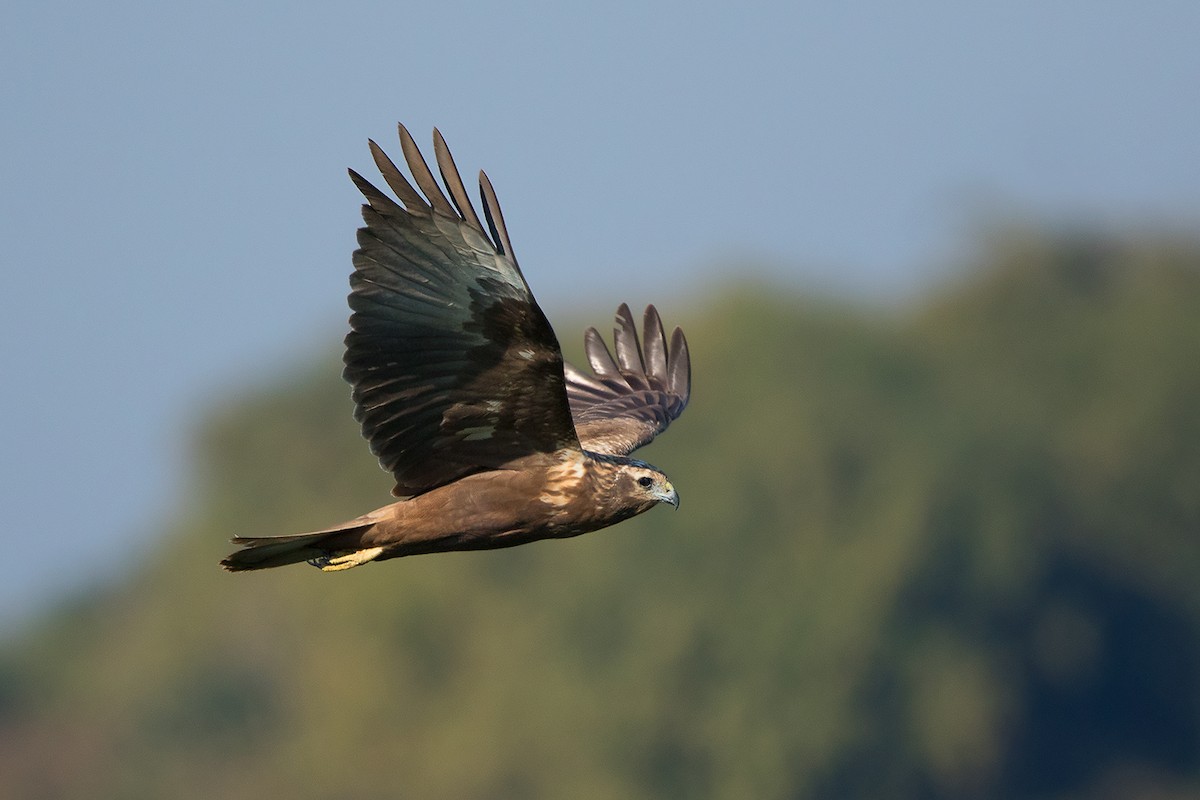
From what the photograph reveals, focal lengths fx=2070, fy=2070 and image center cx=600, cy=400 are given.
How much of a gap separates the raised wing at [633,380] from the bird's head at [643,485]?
8.48 feet

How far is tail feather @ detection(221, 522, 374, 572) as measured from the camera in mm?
10664

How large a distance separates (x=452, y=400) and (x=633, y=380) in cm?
404

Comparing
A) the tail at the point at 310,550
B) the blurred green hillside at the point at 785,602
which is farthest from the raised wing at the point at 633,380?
the blurred green hillside at the point at 785,602

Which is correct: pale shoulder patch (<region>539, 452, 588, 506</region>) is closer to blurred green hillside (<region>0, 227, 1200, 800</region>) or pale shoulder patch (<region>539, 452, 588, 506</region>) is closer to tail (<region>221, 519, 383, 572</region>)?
tail (<region>221, 519, 383, 572</region>)

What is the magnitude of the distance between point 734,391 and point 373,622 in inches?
478

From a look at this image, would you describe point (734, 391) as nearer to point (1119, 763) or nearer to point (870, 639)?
point (870, 639)

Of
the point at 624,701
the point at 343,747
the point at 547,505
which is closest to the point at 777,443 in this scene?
the point at 624,701

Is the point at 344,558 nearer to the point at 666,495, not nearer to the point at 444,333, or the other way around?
the point at 444,333

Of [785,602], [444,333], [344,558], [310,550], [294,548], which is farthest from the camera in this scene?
[785,602]

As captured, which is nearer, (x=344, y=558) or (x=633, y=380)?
(x=344, y=558)

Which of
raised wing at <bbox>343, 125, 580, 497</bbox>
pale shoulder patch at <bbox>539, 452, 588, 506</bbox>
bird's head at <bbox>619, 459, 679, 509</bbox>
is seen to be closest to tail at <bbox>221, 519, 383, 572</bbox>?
raised wing at <bbox>343, 125, 580, 497</bbox>

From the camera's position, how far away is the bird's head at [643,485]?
1102 centimetres

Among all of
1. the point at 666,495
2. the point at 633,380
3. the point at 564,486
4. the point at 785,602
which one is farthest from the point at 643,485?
the point at 785,602

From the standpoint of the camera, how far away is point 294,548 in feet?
35.4
